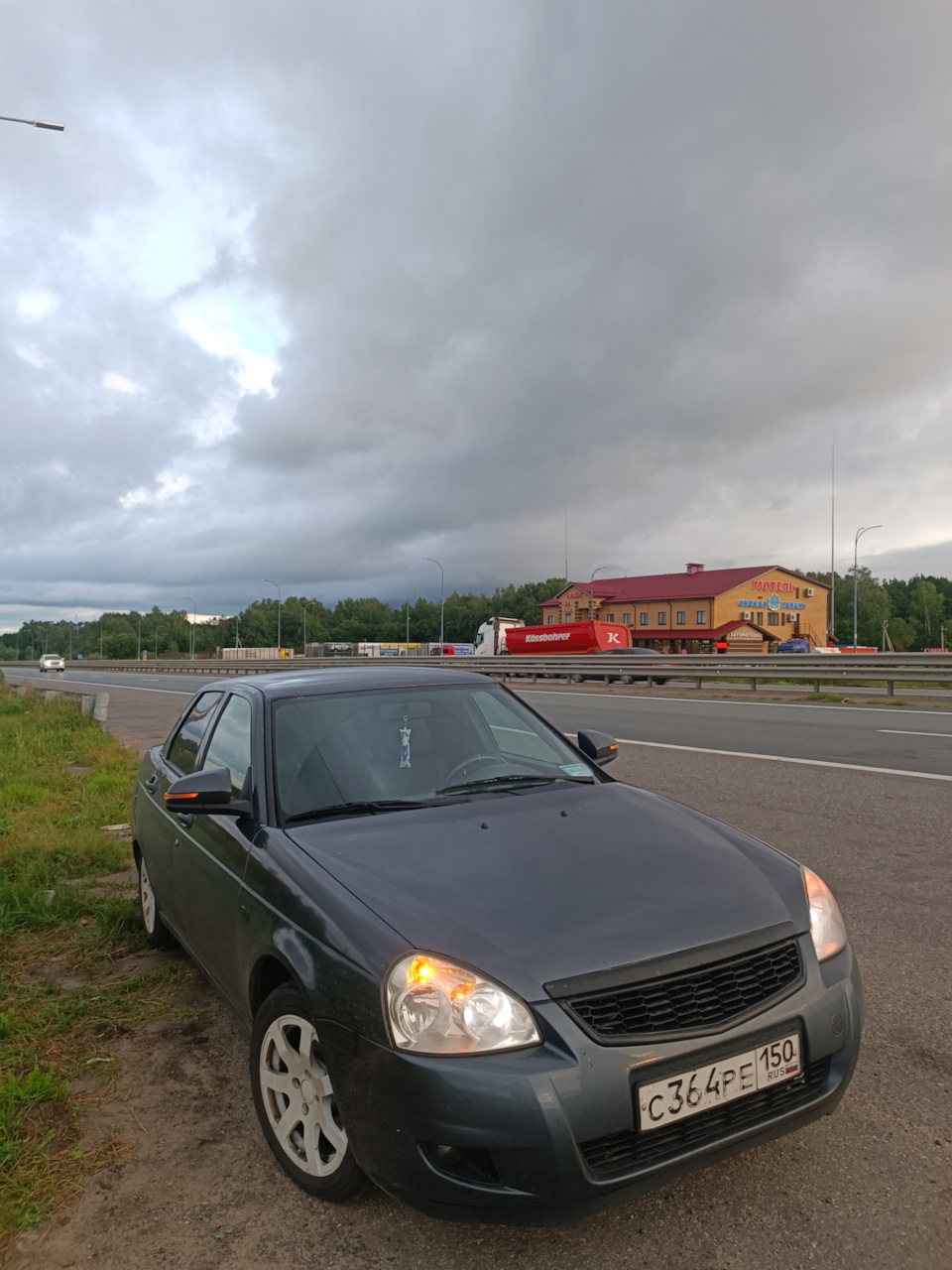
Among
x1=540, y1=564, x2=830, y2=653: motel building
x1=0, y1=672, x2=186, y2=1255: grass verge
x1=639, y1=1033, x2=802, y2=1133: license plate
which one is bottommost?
x1=0, y1=672, x2=186, y2=1255: grass verge

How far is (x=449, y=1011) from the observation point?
2.04 meters

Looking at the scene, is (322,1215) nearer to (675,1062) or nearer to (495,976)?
(495,976)

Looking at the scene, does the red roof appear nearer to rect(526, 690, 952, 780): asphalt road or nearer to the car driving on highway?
rect(526, 690, 952, 780): asphalt road

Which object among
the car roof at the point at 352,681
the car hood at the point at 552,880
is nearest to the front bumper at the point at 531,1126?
the car hood at the point at 552,880

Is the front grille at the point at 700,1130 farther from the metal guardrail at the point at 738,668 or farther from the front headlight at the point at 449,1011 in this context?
the metal guardrail at the point at 738,668

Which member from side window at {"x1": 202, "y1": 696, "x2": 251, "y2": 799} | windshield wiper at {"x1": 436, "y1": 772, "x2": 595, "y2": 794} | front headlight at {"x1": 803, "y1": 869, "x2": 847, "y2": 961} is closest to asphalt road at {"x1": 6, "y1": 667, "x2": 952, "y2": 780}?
windshield wiper at {"x1": 436, "y1": 772, "x2": 595, "y2": 794}

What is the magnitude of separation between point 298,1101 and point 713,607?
70600 millimetres

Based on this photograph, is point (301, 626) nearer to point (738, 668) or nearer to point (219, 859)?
point (738, 668)

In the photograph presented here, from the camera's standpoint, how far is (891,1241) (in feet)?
6.99

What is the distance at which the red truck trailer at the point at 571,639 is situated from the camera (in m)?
37.4

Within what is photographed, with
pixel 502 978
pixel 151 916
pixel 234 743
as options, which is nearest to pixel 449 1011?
pixel 502 978

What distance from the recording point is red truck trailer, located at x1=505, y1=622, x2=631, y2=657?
123 ft

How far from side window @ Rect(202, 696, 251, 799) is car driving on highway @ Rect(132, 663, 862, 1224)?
0.08m

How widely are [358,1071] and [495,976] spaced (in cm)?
43
